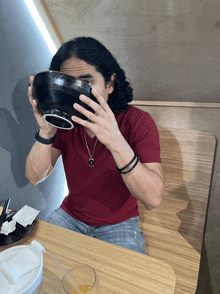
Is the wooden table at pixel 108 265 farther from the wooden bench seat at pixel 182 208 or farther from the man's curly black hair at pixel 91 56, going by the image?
the man's curly black hair at pixel 91 56

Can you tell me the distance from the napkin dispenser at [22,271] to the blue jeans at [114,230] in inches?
19.9

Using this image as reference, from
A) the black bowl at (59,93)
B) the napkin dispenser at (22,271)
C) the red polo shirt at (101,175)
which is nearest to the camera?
the napkin dispenser at (22,271)

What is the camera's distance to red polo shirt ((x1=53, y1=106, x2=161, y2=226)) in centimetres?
104

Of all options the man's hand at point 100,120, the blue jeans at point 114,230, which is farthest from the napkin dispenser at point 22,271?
the blue jeans at point 114,230

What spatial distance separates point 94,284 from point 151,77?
1473 mm

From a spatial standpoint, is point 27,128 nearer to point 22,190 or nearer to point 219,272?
point 22,190

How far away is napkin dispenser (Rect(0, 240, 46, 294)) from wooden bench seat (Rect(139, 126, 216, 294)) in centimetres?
71

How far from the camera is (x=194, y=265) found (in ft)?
Answer: 3.41

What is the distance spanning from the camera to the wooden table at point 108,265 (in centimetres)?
56

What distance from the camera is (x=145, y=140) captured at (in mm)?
977

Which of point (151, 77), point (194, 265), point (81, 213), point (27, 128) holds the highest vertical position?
point (27, 128)

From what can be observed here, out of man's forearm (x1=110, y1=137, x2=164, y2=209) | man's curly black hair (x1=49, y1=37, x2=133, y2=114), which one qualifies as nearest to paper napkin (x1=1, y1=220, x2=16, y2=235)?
man's forearm (x1=110, y1=137, x2=164, y2=209)

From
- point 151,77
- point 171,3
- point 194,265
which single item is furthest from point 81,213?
point 171,3

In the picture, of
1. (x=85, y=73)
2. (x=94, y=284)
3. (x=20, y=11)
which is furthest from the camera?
(x=20, y=11)
